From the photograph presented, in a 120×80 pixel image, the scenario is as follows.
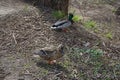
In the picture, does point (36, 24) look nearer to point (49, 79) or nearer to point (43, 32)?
point (43, 32)

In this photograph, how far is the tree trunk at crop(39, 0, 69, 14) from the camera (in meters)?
8.44

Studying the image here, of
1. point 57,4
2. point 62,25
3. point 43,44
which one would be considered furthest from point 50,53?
point 57,4

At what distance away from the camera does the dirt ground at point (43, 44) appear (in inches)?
235

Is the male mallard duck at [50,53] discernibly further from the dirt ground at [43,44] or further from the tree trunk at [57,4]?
the tree trunk at [57,4]

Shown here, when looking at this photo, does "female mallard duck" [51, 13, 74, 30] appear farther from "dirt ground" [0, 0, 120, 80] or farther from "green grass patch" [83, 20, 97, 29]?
"green grass patch" [83, 20, 97, 29]

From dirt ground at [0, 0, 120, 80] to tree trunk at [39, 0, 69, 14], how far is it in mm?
164

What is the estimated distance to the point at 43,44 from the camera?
6891mm

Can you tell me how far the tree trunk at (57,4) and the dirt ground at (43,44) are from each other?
0.16 meters

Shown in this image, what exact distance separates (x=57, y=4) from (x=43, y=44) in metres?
1.98

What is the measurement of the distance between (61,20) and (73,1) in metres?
3.25

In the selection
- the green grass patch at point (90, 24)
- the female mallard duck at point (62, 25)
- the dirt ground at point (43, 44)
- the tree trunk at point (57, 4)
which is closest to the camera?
the dirt ground at point (43, 44)

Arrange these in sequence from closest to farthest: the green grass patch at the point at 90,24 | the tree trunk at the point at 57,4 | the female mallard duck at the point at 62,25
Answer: the female mallard duck at the point at 62,25, the tree trunk at the point at 57,4, the green grass patch at the point at 90,24

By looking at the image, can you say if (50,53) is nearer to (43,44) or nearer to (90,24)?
(43,44)

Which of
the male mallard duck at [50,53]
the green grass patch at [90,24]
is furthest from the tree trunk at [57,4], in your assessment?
Result: the male mallard duck at [50,53]
